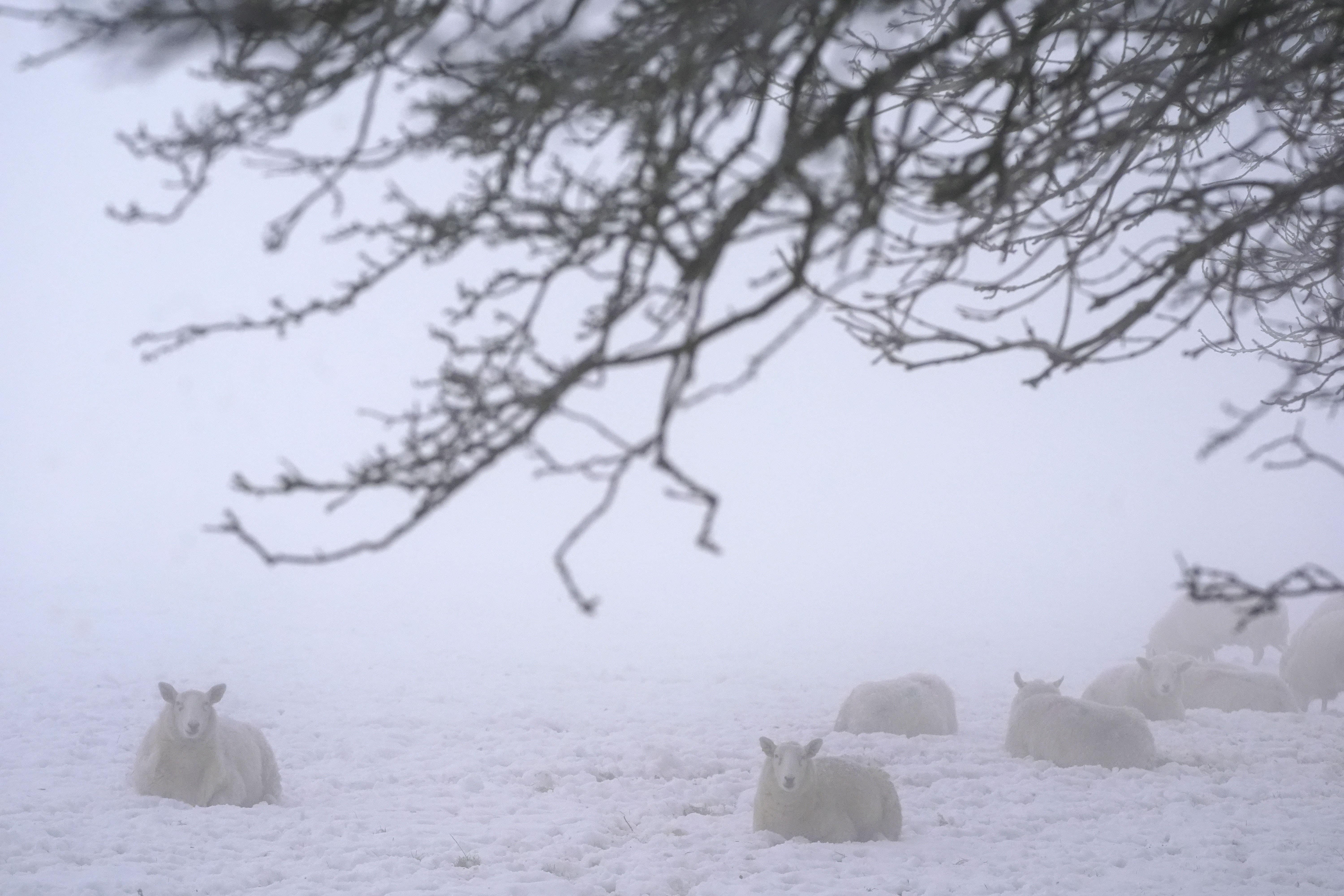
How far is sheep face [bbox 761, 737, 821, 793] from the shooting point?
23.5 ft

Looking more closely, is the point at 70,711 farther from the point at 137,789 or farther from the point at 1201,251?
the point at 1201,251

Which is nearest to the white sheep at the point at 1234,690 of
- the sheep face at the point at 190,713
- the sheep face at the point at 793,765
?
the sheep face at the point at 793,765

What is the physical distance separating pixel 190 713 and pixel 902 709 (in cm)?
627

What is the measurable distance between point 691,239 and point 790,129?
1.22ft

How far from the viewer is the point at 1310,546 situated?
3884 cm

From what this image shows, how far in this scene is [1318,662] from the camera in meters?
11.4

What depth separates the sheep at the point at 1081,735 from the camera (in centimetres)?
872

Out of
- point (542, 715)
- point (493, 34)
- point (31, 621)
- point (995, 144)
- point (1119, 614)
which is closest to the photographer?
point (995, 144)

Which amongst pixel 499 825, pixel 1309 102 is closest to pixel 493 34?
pixel 1309 102

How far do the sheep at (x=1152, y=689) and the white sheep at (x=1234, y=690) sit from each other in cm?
54

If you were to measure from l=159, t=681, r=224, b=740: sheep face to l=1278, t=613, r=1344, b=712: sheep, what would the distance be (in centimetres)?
1072

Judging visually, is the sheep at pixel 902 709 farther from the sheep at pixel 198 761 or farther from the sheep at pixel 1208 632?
the sheep at pixel 198 761

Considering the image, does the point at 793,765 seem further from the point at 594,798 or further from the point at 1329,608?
the point at 1329,608

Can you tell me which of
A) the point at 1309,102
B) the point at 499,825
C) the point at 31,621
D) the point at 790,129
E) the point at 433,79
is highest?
the point at 1309,102
